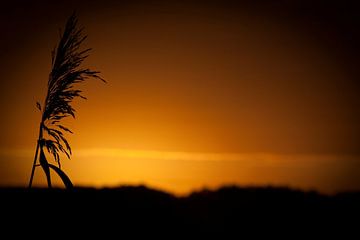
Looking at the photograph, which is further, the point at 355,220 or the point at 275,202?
the point at 275,202

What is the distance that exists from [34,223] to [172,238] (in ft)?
5.70

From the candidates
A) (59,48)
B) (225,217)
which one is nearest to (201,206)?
(225,217)

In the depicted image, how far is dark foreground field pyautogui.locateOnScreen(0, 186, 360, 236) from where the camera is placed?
512 cm

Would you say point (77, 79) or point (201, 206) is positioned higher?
point (77, 79)

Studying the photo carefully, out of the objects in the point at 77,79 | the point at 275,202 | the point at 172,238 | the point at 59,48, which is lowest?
the point at 172,238

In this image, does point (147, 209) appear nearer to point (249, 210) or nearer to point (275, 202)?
point (249, 210)

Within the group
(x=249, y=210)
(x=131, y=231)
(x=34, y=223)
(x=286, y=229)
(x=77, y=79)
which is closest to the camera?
(x=34, y=223)

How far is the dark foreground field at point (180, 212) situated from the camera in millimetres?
5125

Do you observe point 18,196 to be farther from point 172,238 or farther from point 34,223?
point 172,238

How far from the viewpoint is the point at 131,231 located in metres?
5.73

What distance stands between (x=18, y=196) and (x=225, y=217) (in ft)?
9.42

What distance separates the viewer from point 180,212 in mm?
6715

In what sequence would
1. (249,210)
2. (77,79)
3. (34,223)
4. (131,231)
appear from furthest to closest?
(249,210) → (131,231) → (77,79) → (34,223)

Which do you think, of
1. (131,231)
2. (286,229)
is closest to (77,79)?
(131,231)
